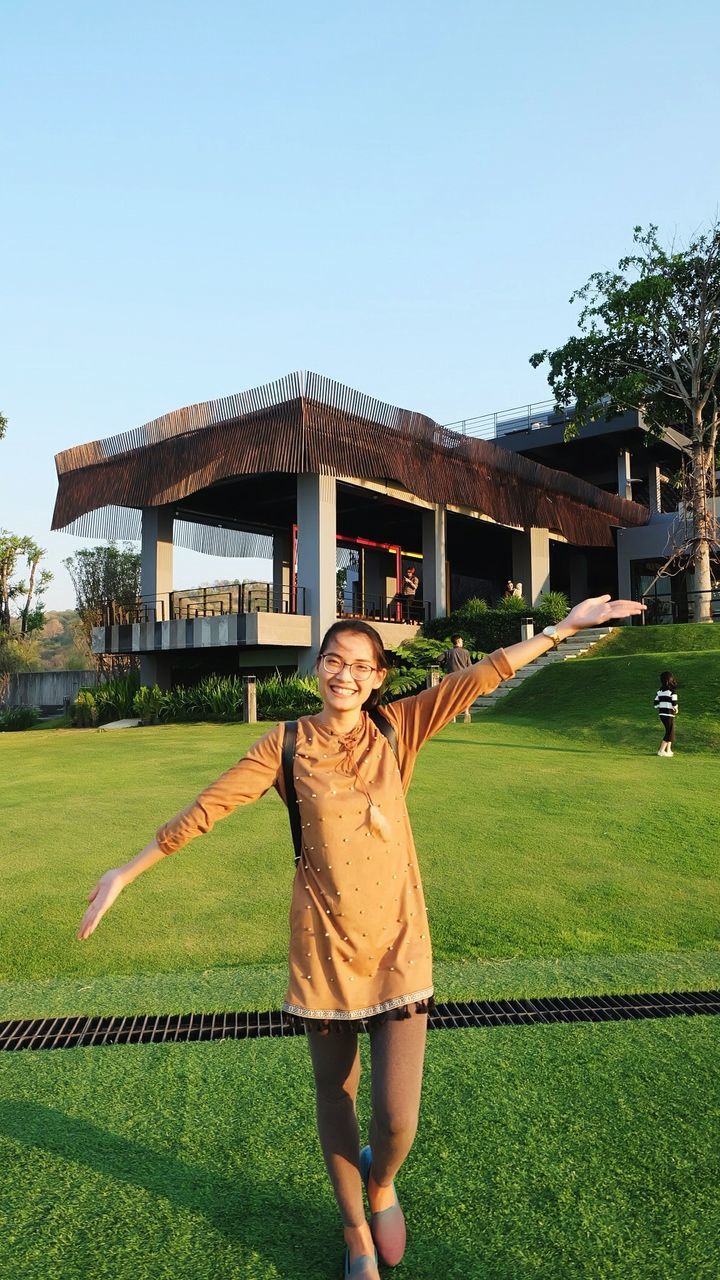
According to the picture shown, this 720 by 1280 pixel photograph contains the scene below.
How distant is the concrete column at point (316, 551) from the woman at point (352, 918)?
21.0 m

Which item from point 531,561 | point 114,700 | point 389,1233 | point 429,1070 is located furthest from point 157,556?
point 389,1233

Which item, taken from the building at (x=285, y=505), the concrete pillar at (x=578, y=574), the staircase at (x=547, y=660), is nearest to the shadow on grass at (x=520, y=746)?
the staircase at (x=547, y=660)

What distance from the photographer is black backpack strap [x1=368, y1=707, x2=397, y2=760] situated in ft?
8.35

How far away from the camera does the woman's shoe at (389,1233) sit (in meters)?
2.37

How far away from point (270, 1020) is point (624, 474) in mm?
36253

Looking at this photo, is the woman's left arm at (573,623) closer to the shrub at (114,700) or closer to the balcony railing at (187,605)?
the balcony railing at (187,605)

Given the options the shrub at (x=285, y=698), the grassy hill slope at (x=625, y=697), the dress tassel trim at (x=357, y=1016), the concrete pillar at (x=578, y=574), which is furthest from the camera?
the concrete pillar at (x=578, y=574)

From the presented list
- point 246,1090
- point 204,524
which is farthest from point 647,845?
point 204,524

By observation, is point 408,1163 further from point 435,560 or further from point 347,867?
point 435,560

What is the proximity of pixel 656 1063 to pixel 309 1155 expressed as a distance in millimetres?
1524

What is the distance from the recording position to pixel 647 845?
7.38 meters

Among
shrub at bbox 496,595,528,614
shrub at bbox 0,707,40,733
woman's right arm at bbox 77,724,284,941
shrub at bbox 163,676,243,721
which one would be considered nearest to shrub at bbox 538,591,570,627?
shrub at bbox 496,595,528,614

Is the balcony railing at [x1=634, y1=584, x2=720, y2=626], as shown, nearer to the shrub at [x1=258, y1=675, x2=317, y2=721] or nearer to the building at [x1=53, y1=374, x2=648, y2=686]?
the building at [x1=53, y1=374, x2=648, y2=686]

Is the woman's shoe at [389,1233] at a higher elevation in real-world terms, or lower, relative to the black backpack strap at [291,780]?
lower
